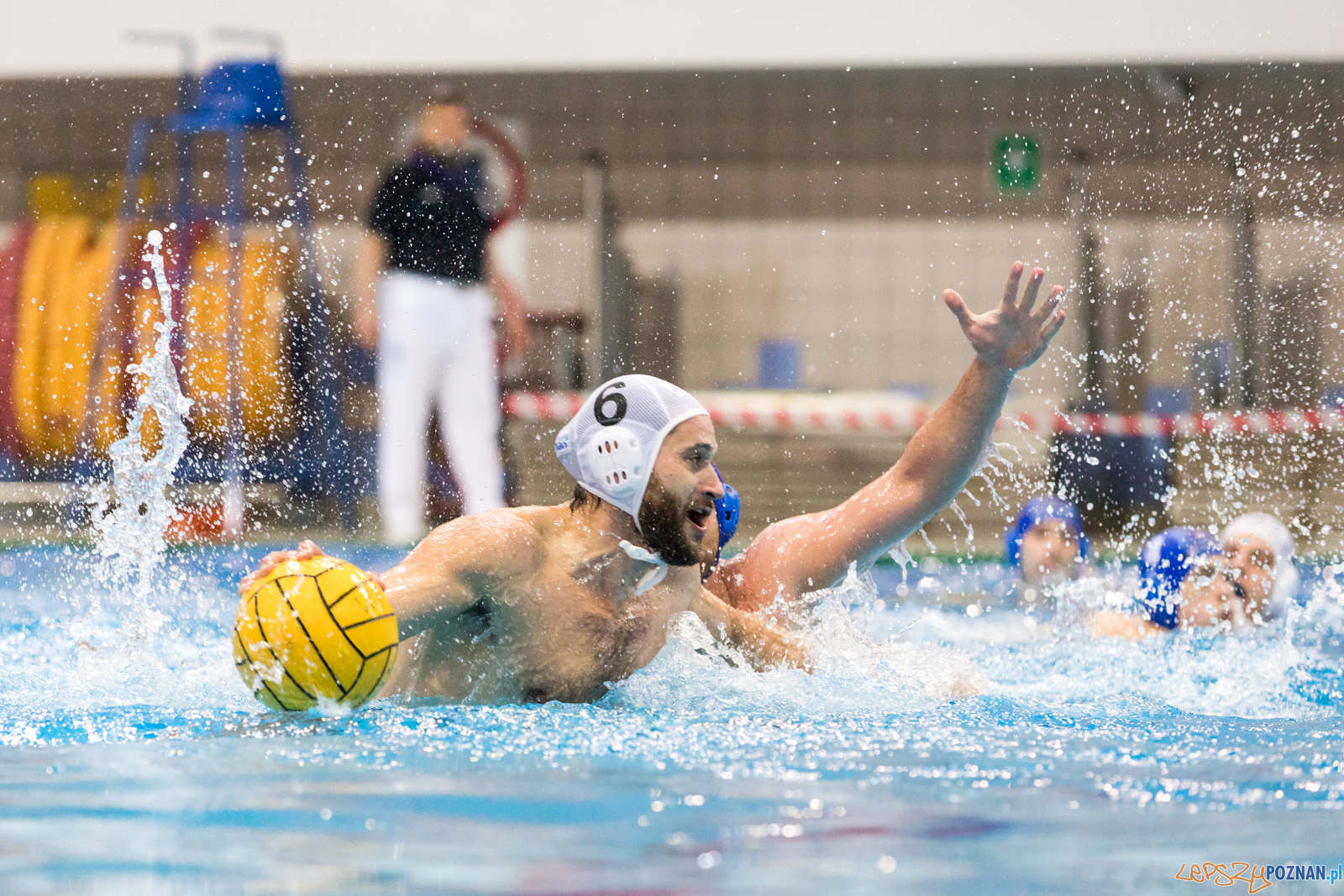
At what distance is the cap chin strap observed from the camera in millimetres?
2877

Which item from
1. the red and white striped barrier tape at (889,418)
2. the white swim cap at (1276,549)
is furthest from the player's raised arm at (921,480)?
the red and white striped barrier tape at (889,418)

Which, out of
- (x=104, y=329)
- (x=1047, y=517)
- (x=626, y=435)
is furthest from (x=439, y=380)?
(x=626, y=435)

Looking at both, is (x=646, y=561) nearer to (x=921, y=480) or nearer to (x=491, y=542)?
(x=491, y=542)

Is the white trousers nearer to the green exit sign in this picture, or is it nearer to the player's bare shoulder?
the player's bare shoulder

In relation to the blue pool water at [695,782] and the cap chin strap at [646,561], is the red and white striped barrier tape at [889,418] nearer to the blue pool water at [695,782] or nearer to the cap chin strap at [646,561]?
the blue pool water at [695,782]

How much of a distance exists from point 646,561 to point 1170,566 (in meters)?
2.72

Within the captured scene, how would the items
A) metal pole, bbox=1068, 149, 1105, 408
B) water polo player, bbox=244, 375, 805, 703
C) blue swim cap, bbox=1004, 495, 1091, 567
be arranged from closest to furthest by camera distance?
water polo player, bbox=244, 375, 805, 703, blue swim cap, bbox=1004, 495, 1091, 567, metal pole, bbox=1068, 149, 1105, 408

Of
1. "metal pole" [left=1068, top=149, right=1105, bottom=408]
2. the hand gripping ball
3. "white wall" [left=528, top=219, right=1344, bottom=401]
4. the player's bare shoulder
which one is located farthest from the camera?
"white wall" [left=528, top=219, right=1344, bottom=401]

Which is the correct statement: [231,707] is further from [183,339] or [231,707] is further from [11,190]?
[11,190]

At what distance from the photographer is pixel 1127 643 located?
4.51 m

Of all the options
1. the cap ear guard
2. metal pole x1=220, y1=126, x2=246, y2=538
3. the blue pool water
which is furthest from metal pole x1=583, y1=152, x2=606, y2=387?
the cap ear guard

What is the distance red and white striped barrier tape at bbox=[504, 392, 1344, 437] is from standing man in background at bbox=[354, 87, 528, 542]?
45.5 inches

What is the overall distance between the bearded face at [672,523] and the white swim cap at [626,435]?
21 mm

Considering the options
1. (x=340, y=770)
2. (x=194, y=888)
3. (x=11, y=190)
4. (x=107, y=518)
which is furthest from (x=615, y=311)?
(x=194, y=888)
